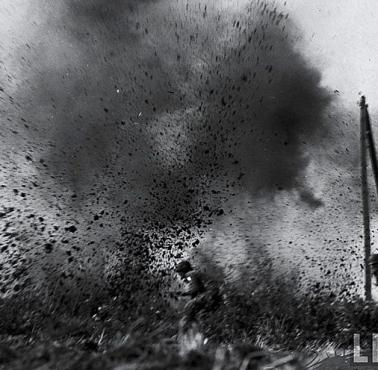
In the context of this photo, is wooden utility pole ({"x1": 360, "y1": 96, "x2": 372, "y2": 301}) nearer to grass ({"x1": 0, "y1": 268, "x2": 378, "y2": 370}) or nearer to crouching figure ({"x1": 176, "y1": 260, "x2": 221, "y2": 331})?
grass ({"x1": 0, "y1": 268, "x2": 378, "y2": 370})

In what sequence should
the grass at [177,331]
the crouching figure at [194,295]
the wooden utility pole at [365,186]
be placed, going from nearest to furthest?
the grass at [177,331] → the crouching figure at [194,295] → the wooden utility pole at [365,186]

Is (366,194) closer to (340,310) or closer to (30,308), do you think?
(340,310)

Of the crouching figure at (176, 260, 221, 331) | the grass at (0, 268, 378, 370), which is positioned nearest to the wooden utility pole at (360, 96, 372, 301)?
the grass at (0, 268, 378, 370)

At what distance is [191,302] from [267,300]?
1056 centimetres

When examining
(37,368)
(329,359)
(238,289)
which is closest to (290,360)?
(37,368)

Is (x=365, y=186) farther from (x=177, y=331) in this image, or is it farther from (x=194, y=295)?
(x=177, y=331)

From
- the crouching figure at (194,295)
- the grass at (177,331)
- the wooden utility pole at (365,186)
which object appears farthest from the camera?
the wooden utility pole at (365,186)

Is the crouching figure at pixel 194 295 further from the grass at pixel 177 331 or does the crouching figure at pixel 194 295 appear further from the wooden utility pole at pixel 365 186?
the wooden utility pole at pixel 365 186

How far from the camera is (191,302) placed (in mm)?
6891

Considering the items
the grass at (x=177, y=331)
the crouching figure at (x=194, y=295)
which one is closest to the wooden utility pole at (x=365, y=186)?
the grass at (x=177, y=331)

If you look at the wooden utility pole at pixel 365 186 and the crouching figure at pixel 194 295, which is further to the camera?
the wooden utility pole at pixel 365 186

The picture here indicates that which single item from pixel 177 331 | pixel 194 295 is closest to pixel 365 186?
pixel 194 295

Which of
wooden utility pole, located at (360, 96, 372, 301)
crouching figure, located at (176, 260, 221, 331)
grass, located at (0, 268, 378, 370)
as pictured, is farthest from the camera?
wooden utility pole, located at (360, 96, 372, 301)

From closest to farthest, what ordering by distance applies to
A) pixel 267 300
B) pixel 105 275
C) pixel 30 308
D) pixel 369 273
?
pixel 369 273
pixel 267 300
pixel 30 308
pixel 105 275
